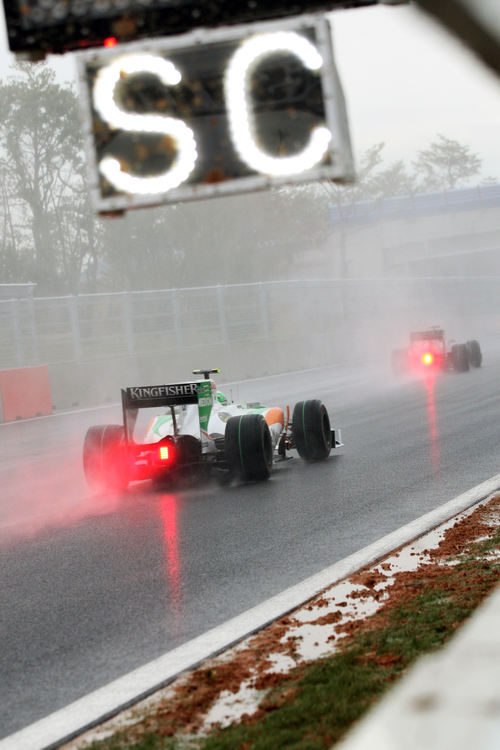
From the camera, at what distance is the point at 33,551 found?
27.8 ft

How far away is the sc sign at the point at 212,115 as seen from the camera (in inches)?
98.8

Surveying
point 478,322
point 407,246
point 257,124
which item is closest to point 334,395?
point 257,124

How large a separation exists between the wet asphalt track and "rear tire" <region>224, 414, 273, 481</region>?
0.79 feet

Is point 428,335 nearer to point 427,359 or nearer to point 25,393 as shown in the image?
point 427,359

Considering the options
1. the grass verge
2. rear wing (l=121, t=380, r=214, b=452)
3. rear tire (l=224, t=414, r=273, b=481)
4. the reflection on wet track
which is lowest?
the reflection on wet track

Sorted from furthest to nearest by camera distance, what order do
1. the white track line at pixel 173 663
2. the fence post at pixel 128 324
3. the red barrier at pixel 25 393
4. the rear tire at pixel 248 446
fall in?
the fence post at pixel 128 324 → the red barrier at pixel 25 393 → the rear tire at pixel 248 446 → the white track line at pixel 173 663

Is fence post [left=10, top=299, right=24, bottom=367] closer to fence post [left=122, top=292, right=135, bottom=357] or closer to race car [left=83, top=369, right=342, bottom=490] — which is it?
fence post [left=122, top=292, right=135, bottom=357]

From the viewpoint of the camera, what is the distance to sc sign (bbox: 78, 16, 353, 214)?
2510mm

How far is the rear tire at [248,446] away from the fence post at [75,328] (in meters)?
16.5

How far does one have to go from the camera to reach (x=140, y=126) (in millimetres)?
2676

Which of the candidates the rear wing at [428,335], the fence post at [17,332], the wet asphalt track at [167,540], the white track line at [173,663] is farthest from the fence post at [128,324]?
the white track line at [173,663]

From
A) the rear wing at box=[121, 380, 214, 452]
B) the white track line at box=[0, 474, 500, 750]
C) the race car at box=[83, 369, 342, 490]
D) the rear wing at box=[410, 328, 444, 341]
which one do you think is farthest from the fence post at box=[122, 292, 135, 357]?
the white track line at box=[0, 474, 500, 750]

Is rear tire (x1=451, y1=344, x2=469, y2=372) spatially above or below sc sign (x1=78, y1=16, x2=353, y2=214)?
below

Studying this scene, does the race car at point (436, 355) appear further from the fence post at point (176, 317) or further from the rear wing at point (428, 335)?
the fence post at point (176, 317)
